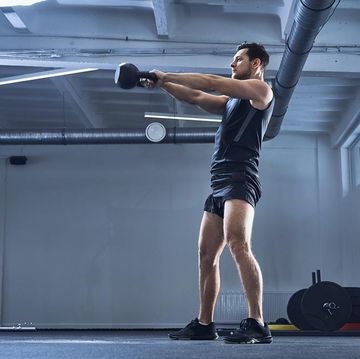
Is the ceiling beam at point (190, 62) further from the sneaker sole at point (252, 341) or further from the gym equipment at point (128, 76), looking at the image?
the sneaker sole at point (252, 341)

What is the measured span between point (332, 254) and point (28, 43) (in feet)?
17.4

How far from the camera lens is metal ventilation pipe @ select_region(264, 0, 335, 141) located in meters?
4.27

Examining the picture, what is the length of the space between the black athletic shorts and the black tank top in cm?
3

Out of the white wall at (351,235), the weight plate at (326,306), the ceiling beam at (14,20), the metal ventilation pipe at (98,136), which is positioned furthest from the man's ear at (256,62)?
the white wall at (351,235)

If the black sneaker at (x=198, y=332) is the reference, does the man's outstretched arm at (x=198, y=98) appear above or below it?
above

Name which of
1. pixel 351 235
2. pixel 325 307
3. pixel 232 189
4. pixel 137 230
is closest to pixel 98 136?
pixel 137 230

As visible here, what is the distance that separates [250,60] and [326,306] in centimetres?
439

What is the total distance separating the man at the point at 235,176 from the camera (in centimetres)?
277

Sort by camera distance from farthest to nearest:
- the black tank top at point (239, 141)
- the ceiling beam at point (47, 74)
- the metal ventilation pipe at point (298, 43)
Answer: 1. the ceiling beam at point (47, 74)
2. the metal ventilation pipe at point (298, 43)
3. the black tank top at point (239, 141)

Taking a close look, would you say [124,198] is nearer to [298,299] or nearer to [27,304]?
[27,304]

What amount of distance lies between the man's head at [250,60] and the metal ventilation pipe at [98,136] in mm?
5183

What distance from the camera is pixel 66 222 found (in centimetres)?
961

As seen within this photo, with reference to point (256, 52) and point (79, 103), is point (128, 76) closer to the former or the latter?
point (256, 52)

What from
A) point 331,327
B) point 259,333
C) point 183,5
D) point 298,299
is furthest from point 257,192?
point 298,299
